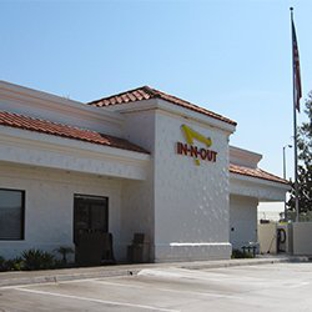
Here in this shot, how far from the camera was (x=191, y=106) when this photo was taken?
24.1 meters

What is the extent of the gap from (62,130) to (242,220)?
594 inches

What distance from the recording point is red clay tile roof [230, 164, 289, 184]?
96.9ft

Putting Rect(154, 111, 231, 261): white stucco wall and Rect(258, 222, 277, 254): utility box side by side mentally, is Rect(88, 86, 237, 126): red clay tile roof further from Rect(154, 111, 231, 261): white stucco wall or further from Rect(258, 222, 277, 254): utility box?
Rect(258, 222, 277, 254): utility box

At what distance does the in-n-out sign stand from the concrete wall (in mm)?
10187

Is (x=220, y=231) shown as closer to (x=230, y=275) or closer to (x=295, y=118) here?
(x=230, y=275)

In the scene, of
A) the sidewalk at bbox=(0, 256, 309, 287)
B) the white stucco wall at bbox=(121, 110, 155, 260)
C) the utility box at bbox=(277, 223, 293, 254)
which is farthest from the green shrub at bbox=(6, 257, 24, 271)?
the utility box at bbox=(277, 223, 293, 254)

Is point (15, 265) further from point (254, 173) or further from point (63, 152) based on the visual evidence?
point (254, 173)

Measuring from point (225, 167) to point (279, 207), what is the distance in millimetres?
44356

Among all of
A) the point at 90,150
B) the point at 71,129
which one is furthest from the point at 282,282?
the point at 71,129

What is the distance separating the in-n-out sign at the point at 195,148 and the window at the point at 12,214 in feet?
21.6

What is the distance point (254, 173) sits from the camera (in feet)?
105

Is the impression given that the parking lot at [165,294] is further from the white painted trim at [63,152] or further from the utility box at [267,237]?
the utility box at [267,237]

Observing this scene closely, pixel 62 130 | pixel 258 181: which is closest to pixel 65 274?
pixel 62 130

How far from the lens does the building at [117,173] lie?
1809 centimetres
